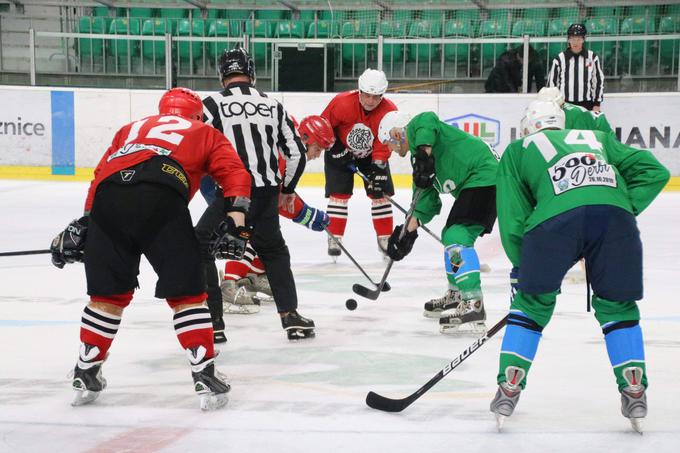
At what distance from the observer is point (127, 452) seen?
2.58 meters

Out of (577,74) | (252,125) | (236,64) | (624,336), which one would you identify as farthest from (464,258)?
(577,74)

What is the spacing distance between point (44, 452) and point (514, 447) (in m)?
1.21

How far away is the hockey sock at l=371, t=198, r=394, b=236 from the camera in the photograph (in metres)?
6.33

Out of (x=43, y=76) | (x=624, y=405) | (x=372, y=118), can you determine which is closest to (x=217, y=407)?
(x=624, y=405)

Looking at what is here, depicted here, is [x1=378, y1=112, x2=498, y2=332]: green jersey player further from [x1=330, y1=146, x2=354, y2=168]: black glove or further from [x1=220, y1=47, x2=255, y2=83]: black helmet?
[x1=330, y1=146, x2=354, y2=168]: black glove

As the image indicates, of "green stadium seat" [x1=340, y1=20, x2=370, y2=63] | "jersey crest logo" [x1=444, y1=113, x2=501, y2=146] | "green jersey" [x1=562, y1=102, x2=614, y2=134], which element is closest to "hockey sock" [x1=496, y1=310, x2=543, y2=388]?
"green jersey" [x1=562, y1=102, x2=614, y2=134]

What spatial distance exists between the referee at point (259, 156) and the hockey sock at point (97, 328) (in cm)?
87

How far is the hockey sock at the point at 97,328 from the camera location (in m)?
3.03

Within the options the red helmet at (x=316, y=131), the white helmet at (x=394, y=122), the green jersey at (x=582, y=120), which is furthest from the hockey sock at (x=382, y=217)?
the white helmet at (x=394, y=122)

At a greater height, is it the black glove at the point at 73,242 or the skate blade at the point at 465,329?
the black glove at the point at 73,242

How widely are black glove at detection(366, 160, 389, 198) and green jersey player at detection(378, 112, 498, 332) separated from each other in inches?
63.7

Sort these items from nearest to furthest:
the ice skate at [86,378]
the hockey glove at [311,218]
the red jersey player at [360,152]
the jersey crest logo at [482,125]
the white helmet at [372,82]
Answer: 1. the ice skate at [86,378]
2. the hockey glove at [311,218]
3. the white helmet at [372,82]
4. the red jersey player at [360,152]
5. the jersey crest logo at [482,125]

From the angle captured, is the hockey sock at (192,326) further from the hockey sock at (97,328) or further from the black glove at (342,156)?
the black glove at (342,156)

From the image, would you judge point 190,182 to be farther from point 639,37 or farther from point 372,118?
point 639,37
